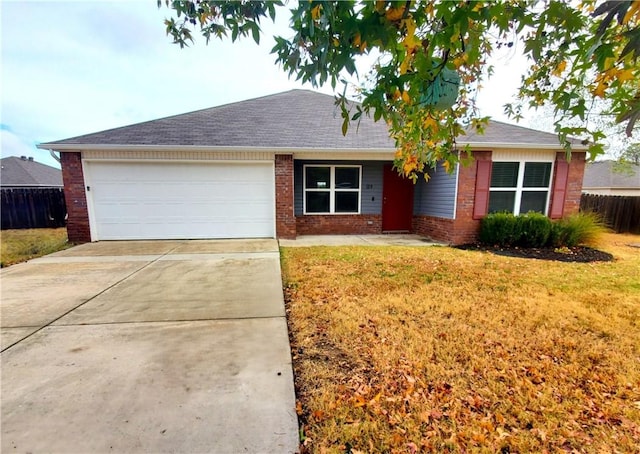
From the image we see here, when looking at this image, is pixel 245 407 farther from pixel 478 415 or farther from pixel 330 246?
pixel 330 246

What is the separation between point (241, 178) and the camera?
317 inches

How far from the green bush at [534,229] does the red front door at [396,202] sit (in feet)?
10.6

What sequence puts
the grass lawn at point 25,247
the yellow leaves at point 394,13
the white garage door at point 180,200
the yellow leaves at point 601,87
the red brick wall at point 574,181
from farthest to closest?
the red brick wall at point 574,181, the white garage door at point 180,200, the grass lawn at point 25,247, the yellow leaves at point 601,87, the yellow leaves at point 394,13

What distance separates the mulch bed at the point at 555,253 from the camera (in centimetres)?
646

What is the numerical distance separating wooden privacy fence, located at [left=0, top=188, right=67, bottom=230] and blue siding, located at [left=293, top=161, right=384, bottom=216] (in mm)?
9532

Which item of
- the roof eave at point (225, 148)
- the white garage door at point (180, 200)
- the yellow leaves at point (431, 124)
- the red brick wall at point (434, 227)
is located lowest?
the red brick wall at point (434, 227)

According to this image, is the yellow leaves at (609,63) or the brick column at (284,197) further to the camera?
the brick column at (284,197)

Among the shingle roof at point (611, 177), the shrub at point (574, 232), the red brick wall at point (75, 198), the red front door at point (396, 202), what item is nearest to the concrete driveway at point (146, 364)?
the red brick wall at point (75, 198)

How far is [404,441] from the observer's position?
5.52ft

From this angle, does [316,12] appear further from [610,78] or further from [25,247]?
[25,247]

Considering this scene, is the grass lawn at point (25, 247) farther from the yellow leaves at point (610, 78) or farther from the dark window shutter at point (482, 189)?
the dark window shutter at point (482, 189)

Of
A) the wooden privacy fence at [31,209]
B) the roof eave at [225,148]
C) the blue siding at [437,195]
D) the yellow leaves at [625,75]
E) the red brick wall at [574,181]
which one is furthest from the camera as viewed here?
the wooden privacy fence at [31,209]

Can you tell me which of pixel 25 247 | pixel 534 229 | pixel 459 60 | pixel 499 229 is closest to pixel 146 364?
pixel 459 60

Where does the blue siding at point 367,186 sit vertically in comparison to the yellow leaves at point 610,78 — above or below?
below
